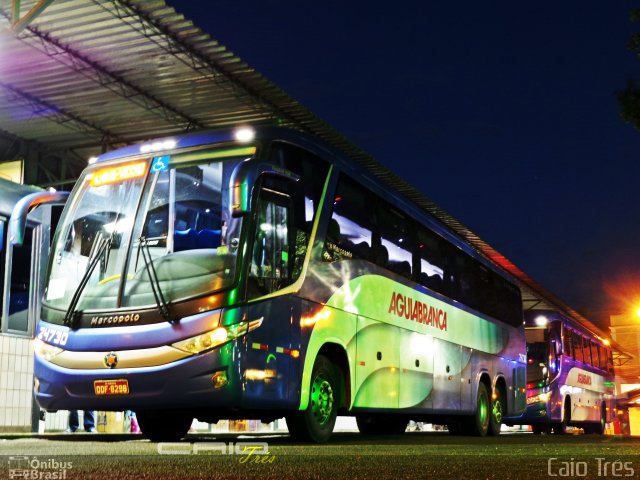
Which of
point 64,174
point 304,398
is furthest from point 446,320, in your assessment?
point 64,174

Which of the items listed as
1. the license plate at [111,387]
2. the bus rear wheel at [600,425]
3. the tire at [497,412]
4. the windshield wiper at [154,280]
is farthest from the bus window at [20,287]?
the bus rear wheel at [600,425]

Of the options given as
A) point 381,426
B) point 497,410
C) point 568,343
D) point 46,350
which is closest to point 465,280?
point 497,410

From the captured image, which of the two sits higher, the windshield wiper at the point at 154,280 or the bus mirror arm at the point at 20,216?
the bus mirror arm at the point at 20,216

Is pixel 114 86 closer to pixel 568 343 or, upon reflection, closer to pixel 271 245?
pixel 271 245

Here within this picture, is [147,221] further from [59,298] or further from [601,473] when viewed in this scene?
[601,473]

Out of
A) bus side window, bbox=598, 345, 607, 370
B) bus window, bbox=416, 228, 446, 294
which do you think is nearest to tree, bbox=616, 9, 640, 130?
bus window, bbox=416, 228, 446, 294

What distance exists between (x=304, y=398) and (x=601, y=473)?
175 inches

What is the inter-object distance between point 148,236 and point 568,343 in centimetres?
1902

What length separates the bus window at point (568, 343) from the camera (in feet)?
84.7

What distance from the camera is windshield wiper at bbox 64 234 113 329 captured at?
975 centimetres

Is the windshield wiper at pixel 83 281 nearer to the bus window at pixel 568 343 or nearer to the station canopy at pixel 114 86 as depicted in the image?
the station canopy at pixel 114 86

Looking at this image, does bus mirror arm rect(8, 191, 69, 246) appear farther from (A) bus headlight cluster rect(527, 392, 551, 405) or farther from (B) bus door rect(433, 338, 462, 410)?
(A) bus headlight cluster rect(527, 392, 551, 405)

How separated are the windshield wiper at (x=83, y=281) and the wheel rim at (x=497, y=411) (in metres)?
10.5

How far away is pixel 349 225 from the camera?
37.9ft
